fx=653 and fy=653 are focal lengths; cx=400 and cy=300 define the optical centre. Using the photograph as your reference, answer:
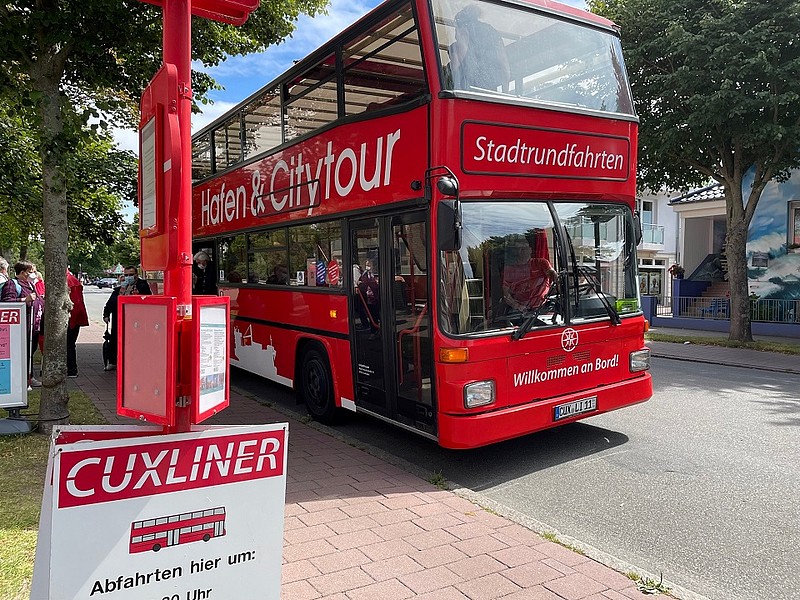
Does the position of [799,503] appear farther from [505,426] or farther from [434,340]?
[434,340]

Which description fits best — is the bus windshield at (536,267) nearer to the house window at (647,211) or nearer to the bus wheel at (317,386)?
the bus wheel at (317,386)

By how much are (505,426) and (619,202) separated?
2.62 meters

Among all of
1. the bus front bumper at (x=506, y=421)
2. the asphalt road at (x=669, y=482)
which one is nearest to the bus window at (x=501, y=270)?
the bus front bumper at (x=506, y=421)

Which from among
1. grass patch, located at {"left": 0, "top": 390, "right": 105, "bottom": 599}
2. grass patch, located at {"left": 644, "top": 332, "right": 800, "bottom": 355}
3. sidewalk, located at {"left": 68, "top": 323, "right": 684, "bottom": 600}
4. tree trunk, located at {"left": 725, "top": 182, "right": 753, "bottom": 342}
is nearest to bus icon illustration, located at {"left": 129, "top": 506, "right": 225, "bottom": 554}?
sidewalk, located at {"left": 68, "top": 323, "right": 684, "bottom": 600}

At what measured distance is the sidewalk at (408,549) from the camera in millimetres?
3596

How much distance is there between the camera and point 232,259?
10.2 meters

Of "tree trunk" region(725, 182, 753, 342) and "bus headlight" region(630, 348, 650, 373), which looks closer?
"bus headlight" region(630, 348, 650, 373)

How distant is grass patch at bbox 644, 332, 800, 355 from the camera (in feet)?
51.0

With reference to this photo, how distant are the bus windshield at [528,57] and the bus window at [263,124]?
Answer: 3274 millimetres

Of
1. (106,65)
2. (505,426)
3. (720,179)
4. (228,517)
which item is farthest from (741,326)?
(228,517)

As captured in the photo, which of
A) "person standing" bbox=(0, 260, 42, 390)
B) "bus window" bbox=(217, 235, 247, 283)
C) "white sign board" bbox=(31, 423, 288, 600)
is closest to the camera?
"white sign board" bbox=(31, 423, 288, 600)

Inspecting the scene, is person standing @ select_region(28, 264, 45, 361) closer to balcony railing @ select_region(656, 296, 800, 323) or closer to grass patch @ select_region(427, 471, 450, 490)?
grass patch @ select_region(427, 471, 450, 490)

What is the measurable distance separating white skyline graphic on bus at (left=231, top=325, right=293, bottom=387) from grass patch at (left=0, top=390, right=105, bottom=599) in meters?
2.20

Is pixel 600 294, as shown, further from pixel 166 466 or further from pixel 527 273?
pixel 166 466
